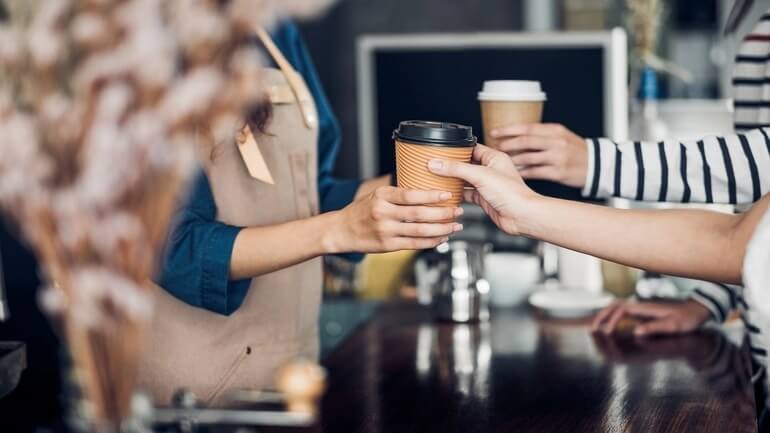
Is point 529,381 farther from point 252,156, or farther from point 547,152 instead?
point 252,156

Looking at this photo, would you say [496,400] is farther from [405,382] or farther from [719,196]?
[719,196]

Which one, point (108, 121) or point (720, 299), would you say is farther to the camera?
point (720, 299)

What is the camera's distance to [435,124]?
1157 millimetres

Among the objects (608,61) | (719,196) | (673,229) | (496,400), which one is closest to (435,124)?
(673,229)

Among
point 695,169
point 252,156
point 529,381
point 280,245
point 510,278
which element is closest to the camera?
point 280,245

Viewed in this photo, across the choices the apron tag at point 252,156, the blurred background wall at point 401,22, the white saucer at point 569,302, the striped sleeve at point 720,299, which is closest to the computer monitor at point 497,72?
the white saucer at point 569,302

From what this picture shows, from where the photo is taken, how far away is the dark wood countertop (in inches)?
49.4

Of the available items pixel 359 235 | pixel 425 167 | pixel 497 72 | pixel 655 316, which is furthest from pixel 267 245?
pixel 497 72

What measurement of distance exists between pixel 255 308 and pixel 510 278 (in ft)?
2.52

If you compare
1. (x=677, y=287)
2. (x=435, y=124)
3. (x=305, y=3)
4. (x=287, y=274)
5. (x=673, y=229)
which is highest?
(x=305, y=3)

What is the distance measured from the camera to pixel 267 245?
1221 mm

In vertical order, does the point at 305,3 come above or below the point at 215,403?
above

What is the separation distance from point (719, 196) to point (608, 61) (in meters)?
0.67

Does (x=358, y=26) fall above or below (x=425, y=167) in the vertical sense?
above
